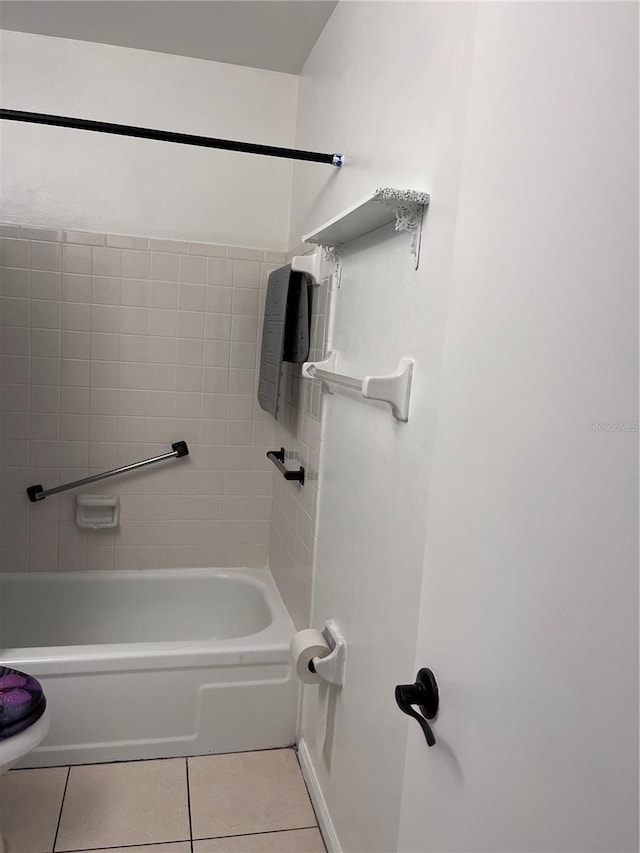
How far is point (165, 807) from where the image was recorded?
198 cm

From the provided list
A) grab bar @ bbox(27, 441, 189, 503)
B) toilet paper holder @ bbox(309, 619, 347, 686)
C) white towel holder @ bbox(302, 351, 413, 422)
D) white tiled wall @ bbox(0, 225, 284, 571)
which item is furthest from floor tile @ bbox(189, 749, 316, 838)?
white towel holder @ bbox(302, 351, 413, 422)

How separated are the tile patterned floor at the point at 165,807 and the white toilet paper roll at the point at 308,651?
508mm

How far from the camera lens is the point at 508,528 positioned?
0.73 meters

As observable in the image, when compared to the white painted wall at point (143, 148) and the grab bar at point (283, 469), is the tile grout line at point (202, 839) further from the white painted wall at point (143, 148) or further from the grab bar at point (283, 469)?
the white painted wall at point (143, 148)

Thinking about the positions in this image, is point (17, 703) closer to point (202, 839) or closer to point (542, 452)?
point (202, 839)

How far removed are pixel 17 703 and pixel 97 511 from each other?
3.78ft

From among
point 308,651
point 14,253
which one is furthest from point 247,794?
point 14,253

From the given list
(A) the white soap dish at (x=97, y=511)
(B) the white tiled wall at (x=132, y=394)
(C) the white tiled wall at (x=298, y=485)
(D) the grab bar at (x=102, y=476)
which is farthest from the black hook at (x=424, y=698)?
(A) the white soap dish at (x=97, y=511)

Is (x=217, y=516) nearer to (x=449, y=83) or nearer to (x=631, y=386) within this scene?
(x=449, y=83)

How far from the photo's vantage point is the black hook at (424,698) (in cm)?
94

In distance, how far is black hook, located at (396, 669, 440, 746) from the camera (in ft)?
3.08

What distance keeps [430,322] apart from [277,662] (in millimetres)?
1511

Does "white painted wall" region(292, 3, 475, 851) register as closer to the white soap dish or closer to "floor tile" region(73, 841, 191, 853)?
"floor tile" region(73, 841, 191, 853)

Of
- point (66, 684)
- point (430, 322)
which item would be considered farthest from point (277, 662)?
point (430, 322)
